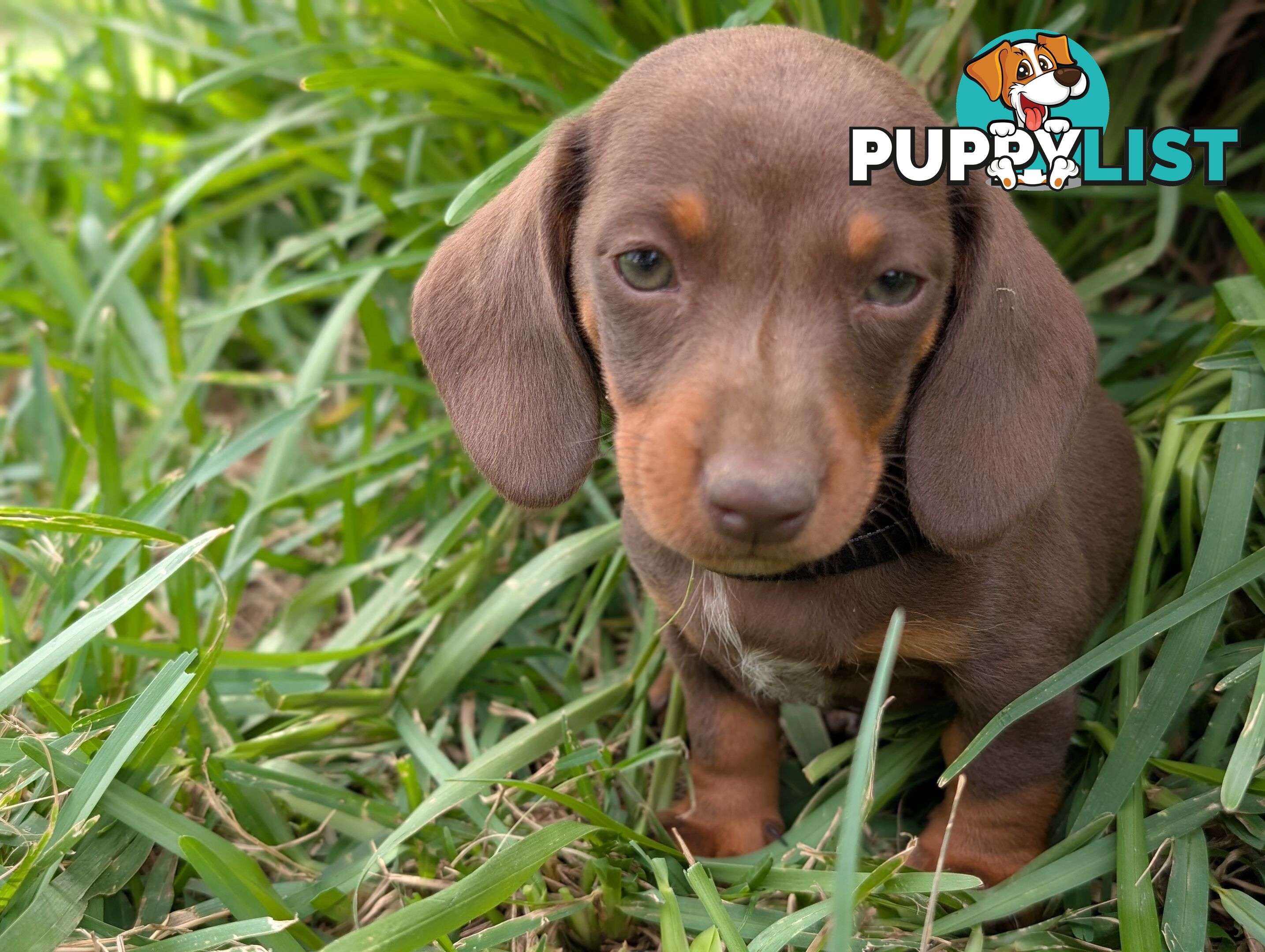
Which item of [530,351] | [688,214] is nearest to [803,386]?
[688,214]

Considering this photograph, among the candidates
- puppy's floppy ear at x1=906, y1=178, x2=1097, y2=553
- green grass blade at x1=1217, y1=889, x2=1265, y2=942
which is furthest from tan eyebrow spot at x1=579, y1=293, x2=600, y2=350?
green grass blade at x1=1217, y1=889, x2=1265, y2=942

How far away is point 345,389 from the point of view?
437cm

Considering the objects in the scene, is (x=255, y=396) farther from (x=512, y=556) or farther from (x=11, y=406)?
(x=512, y=556)

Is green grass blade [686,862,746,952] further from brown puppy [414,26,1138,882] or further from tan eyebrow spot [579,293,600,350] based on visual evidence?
tan eyebrow spot [579,293,600,350]

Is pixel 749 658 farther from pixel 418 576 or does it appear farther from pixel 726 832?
pixel 418 576

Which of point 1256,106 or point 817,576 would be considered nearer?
point 817,576

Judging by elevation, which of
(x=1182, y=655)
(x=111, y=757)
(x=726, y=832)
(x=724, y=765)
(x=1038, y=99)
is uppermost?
(x=1038, y=99)

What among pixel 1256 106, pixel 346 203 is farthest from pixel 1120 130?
pixel 346 203

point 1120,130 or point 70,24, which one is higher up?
point 70,24

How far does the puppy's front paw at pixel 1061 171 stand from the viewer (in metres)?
2.97

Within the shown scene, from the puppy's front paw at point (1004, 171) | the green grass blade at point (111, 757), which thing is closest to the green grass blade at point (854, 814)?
the puppy's front paw at point (1004, 171)

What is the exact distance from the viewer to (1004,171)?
255 centimetres

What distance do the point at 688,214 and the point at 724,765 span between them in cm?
133

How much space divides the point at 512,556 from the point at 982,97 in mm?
1707
